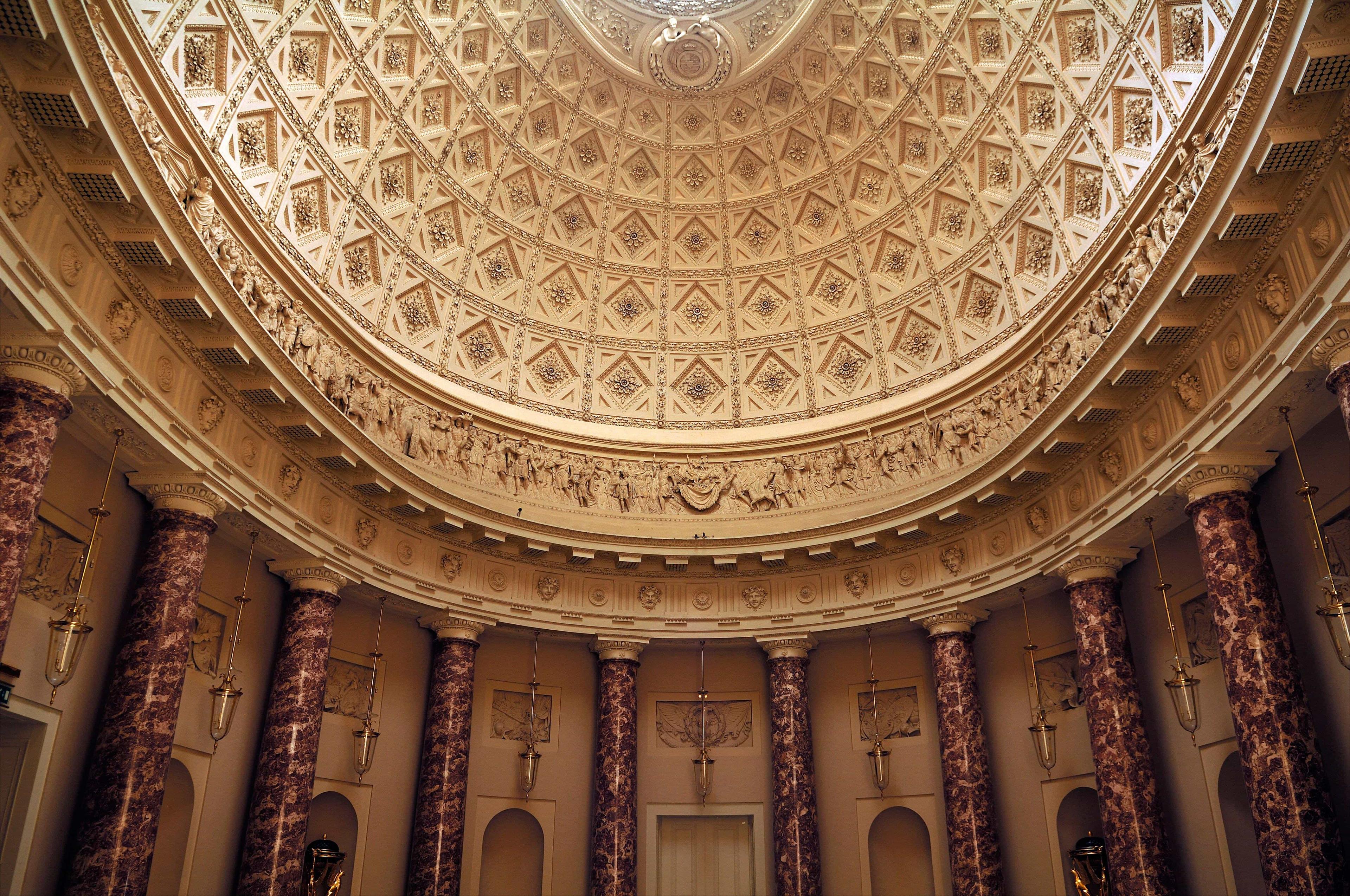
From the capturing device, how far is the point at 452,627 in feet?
63.8

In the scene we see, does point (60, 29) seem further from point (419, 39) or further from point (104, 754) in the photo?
point (419, 39)

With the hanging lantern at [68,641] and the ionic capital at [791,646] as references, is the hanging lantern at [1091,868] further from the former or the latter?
the hanging lantern at [68,641]

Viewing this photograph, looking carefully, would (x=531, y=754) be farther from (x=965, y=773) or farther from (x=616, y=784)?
(x=965, y=773)

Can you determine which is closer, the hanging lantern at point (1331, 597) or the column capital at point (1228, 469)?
the hanging lantern at point (1331, 597)

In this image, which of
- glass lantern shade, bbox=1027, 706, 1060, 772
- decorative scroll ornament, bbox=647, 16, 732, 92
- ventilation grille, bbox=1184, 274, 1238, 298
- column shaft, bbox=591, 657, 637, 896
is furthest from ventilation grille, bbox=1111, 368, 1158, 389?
decorative scroll ornament, bbox=647, 16, 732, 92

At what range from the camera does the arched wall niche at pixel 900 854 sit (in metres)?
19.4

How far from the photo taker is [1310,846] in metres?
10.7

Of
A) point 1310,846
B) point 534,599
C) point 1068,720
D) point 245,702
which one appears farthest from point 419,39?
point 1310,846

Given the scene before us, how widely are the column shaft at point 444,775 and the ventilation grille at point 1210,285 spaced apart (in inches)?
591

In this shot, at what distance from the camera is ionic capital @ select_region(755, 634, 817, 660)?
2083 cm

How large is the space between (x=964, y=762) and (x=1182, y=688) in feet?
18.7

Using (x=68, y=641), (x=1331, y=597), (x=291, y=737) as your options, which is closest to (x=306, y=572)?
(x=291, y=737)

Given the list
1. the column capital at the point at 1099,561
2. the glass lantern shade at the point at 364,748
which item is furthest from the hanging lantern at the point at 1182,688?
the glass lantern shade at the point at 364,748

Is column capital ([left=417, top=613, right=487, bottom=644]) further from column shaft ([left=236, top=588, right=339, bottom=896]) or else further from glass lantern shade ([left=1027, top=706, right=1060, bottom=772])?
glass lantern shade ([left=1027, top=706, right=1060, bottom=772])
